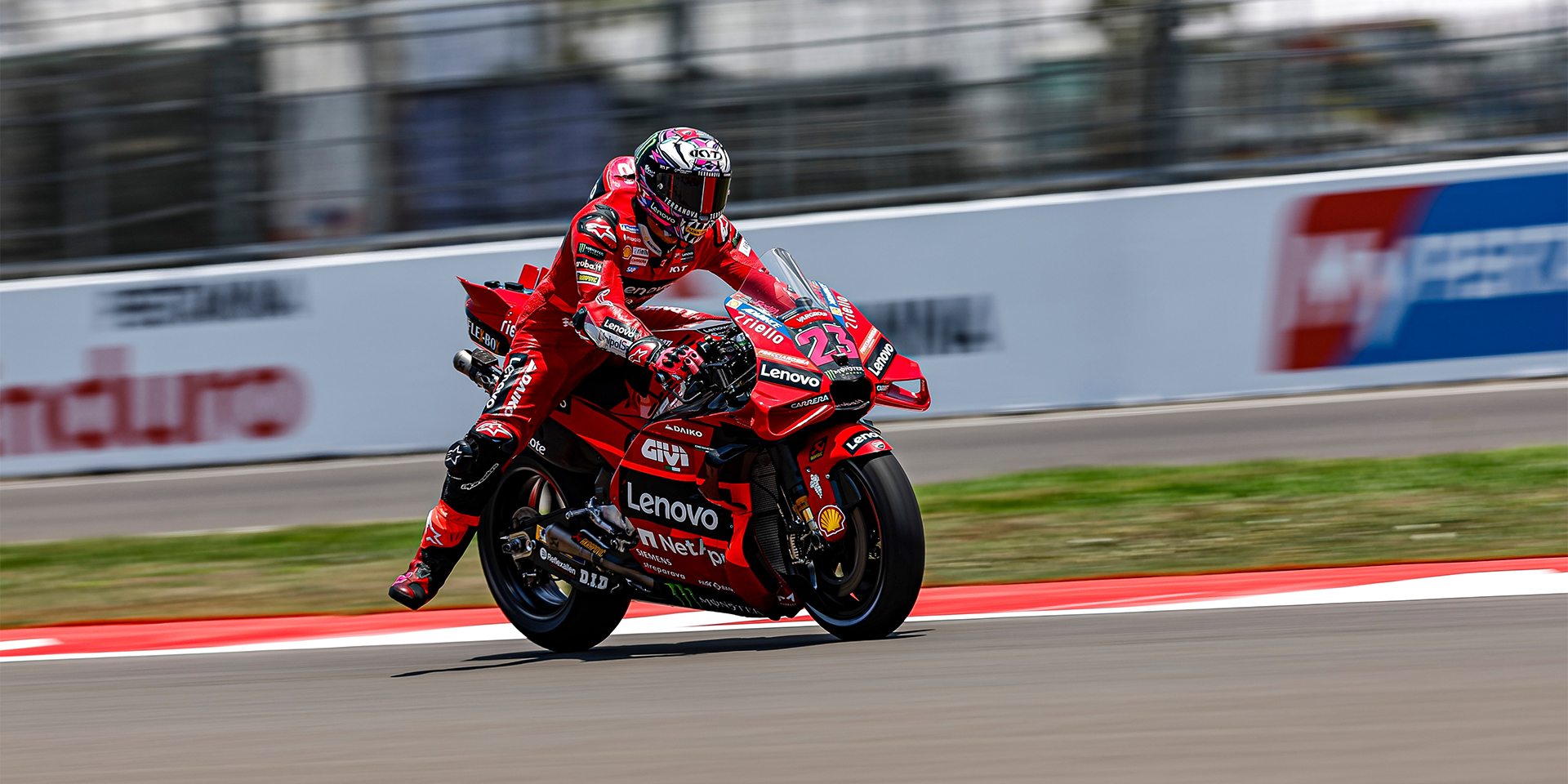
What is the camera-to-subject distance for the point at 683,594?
19.0 ft

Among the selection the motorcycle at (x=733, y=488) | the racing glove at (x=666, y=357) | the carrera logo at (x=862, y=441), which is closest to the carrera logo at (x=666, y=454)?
the motorcycle at (x=733, y=488)

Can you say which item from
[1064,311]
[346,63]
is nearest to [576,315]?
[1064,311]

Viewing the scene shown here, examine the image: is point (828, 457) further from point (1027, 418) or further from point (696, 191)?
point (1027, 418)

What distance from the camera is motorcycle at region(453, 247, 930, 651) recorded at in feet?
17.2

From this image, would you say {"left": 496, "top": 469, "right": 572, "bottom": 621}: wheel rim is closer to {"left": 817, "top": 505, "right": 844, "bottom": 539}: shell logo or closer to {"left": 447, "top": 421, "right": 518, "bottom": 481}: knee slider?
{"left": 447, "top": 421, "right": 518, "bottom": 481}: knee slider

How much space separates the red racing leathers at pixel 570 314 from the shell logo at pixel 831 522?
96 cm

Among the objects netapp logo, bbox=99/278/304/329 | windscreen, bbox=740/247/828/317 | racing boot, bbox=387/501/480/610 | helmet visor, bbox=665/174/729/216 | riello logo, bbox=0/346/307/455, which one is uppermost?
helmet visor, bbox=665/174/729/216

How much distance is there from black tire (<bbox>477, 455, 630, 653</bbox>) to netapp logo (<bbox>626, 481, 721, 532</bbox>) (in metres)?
0.35

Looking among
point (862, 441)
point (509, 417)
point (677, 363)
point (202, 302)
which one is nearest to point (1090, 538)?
point (862, 441)

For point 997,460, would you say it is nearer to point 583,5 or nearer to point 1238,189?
point 1238,189

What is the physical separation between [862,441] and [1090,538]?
2873mm

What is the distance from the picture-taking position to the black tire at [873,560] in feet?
16.7

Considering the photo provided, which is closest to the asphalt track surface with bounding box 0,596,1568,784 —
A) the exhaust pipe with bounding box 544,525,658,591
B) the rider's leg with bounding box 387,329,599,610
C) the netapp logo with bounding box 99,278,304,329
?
the exhaust pipe with bounding box 544,525,658,591

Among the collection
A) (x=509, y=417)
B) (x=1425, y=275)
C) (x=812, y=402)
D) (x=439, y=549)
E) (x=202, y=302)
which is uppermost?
(x=812, y=402)
